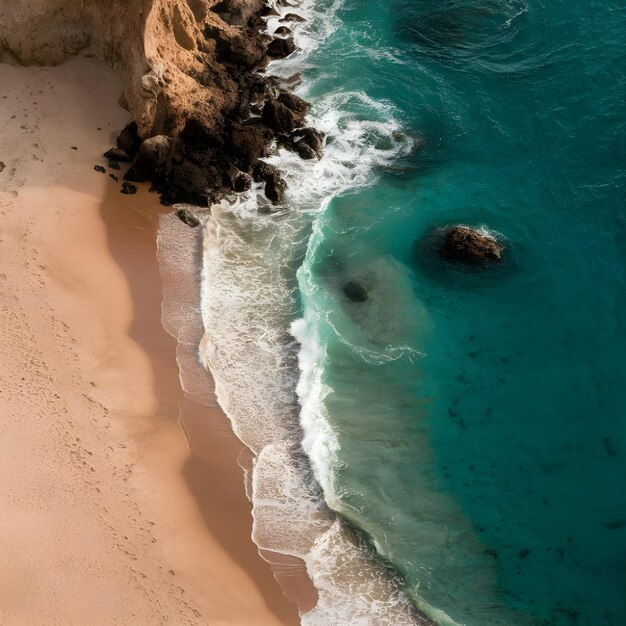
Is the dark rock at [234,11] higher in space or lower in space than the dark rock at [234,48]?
higher

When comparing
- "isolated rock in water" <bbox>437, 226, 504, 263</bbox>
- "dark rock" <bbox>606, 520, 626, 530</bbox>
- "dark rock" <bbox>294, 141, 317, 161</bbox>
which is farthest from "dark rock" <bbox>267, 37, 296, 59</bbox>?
"dark rock" <bbox>606, 520, 626, 530</bbox>

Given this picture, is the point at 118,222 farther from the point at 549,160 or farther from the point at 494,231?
the point at 549,160

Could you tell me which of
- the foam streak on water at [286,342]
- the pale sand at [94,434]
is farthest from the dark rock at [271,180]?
the pale sand at [94,434]

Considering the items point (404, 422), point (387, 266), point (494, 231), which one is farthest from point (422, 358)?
point (494, 231)

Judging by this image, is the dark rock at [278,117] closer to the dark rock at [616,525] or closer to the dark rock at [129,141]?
the dark rock at [129,141]

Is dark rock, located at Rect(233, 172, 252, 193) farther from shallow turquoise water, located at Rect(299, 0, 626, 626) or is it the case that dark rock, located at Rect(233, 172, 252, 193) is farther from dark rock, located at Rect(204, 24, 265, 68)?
dark rock, located at Rect(204, 24, 265, 68)

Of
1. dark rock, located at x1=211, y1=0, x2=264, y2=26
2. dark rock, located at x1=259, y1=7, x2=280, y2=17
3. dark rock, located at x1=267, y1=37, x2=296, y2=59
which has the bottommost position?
dark rock, located at x1=267, y1=37, x2=296, y2=59
